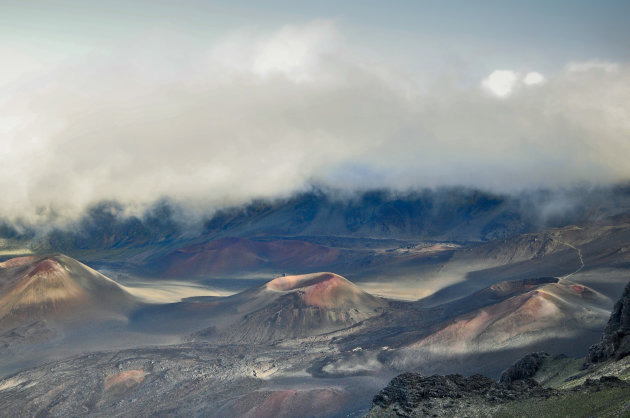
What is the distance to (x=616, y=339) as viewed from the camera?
3869cm

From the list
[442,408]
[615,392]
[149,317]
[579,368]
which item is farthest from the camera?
[149,317]

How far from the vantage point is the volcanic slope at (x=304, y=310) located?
95.0m

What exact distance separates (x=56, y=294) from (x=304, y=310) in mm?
49627

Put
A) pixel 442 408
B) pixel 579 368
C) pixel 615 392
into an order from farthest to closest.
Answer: pixel 579 368 → pixel 442 408 → pixel 615 392

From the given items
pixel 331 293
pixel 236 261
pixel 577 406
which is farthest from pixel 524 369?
pixel 236 261

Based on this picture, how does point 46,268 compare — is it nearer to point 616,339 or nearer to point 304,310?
point 304,310

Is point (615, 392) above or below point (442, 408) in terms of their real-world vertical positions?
above

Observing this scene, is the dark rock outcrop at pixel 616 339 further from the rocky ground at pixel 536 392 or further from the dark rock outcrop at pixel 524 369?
the dark rock outcrop at pixel 524 369

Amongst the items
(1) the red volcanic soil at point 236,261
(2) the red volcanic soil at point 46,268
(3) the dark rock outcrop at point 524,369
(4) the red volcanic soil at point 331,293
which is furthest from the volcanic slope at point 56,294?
(3) the dark rock outcrop at point 524,369

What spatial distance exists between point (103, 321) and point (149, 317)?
8.24m

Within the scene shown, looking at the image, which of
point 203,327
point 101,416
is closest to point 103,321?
point 203,327

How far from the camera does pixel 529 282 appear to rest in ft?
325

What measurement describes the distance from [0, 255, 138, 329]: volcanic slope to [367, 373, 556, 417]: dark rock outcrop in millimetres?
84604

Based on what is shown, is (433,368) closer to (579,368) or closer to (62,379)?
(579,368)
